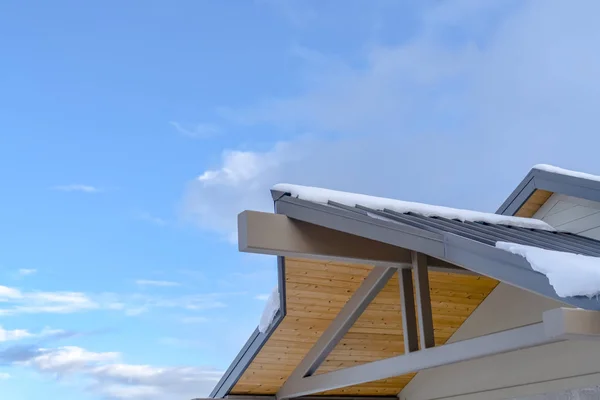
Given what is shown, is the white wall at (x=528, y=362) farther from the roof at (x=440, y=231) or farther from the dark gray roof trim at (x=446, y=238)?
the dark gray roof trim at (x=446, y=238)

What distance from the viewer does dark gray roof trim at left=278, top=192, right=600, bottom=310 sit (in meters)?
4.00

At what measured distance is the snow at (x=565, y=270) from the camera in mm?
3680

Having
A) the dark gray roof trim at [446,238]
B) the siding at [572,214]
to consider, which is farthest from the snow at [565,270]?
the siding at [572,214]

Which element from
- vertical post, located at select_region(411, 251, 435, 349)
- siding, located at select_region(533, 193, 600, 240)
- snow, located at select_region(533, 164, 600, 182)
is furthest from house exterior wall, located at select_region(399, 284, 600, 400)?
vertical post, located at select_region(411, 251, 435, 349)

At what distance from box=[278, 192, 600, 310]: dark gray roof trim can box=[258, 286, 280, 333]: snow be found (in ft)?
5.53

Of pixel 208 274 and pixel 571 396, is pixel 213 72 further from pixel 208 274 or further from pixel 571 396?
pixel 571 396

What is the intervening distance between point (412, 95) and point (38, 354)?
18338 mm

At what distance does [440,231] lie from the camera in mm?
4680

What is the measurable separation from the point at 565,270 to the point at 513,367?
3.94 metres

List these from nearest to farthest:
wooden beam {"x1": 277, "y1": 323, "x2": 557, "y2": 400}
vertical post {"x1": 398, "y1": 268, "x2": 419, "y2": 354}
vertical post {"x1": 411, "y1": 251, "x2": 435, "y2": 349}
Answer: wooden beam {"x1": 277, "y1": 323, "x2": 557, "y2": 400}
vertical post {"x1": 411, "y1": 251, "x2": 435, "y2": 349}
vertical post {"x1": 398, "y1": 268, "x2": 419, "y2": 354}

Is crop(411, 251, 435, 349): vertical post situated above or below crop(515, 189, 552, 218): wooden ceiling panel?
below

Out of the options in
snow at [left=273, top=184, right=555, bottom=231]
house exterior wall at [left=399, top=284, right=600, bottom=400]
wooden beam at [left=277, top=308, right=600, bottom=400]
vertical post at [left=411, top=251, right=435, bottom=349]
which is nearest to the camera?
wooden beam at [left=277, top=308, right=600, bottom=400]

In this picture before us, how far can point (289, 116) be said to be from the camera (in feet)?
94.6

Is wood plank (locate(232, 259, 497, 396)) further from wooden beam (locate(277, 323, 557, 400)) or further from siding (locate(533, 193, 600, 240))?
siding (locate(533, 193, 600, 240))
